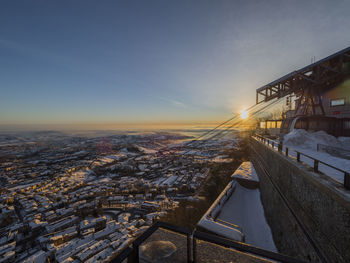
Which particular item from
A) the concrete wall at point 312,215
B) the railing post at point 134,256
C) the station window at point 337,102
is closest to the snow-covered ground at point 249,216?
the concrete wall at point 312,215

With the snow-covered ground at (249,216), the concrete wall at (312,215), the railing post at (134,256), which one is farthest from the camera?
the snow-covered ground at (249,216)

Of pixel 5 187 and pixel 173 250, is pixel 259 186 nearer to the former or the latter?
pixel 173 250

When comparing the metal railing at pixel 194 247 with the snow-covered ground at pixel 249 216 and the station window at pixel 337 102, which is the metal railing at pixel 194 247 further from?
the station window at pixel 337 102

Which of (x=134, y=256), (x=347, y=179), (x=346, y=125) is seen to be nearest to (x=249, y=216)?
(x=347, y=179)

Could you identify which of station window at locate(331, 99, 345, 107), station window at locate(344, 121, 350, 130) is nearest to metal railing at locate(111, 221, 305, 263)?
station window at locate(344, 121, 350, 130)

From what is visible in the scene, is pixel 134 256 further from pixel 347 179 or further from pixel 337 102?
pixel 337 102

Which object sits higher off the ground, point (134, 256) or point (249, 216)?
point (134, 256)

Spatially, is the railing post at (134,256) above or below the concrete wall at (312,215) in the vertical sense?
above

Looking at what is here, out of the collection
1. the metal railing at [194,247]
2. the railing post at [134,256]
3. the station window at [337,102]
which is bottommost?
the railing post at [134,256]
